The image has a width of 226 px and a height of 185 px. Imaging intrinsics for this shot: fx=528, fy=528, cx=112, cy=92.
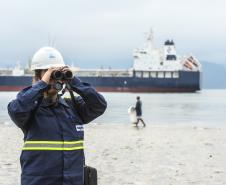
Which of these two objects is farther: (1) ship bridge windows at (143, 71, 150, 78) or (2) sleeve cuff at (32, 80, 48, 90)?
(1) ship bridge windows at (143, 71, 150, 78)

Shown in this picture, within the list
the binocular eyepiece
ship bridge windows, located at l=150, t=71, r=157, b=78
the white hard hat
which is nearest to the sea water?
ship bridge windows, located at l=150, t=71, r=157, b=78

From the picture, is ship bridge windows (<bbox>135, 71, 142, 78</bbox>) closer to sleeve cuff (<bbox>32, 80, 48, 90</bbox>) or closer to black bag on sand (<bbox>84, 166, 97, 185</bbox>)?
black bag on sand (<bbox>84, 166, 97, 185</bbox>)

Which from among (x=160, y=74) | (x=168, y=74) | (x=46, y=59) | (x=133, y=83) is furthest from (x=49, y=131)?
(x=160, y=74)

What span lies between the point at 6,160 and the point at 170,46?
3335 inches

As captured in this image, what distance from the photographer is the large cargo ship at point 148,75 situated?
3396 inches

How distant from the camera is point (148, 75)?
88250 millimetres

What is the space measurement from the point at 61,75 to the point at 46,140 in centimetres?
33

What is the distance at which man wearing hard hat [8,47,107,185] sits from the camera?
252 centimetres

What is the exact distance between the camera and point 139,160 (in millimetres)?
9156

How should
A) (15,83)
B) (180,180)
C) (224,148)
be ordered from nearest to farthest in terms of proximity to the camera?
1. (180,180)
2. (224,148)
3. (15,83)

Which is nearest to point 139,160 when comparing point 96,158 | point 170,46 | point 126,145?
point 96,158

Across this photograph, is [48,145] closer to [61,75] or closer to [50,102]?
[50,102]

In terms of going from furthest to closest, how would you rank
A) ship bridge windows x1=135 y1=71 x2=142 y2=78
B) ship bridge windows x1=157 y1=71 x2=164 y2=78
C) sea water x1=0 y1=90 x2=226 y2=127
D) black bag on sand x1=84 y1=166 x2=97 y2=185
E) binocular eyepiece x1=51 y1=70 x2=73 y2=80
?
ship bridge windows x1=135 y1=71 x2=142 y2=78 → ship bridge windows x1=157 y1=71 x2=164 y2=78 → sea water x1=0 y1=90 x2=226 y2=127 → black bag on sand x1=84 y1=166 x2=97 y2=185 → binocular eyepiece x1=51 y1=70 x2=73 y2=80

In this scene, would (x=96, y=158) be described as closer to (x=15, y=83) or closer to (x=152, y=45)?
(x=15, y=83)
